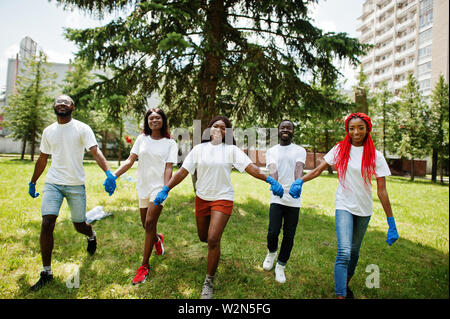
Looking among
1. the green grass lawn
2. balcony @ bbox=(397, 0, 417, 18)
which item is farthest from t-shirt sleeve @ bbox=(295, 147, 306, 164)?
balcony @ bbox=(397, 0, 417, 18)

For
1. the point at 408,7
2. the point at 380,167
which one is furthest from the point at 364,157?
the point at 408,7

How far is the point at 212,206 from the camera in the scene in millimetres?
3477

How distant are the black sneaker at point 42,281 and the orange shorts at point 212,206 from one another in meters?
2.21

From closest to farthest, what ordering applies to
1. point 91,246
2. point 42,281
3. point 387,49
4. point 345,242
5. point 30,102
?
1. point 345,242
2. point 42,281
3. point 91,246
4. point 30,102
5. point 387,49

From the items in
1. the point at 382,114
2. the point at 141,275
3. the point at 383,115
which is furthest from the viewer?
the point at 382,114

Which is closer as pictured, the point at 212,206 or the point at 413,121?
the point at 212,206

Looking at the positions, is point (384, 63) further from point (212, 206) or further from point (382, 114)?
point (212, 206)

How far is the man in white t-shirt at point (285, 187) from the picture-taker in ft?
12.5

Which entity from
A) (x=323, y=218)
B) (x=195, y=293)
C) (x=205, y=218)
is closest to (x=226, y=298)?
(x=195, y=293)

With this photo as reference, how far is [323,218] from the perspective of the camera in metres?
7.78

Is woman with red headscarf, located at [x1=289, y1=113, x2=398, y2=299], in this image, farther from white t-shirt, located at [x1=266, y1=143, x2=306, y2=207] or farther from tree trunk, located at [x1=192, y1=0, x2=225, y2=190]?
tree trunk, located at [x1=192, y1=0, x2=225, y2=190]

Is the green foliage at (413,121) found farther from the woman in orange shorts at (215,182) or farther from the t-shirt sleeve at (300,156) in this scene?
the woman in orange shorts at (215,182)

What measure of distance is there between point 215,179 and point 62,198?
228 cm
